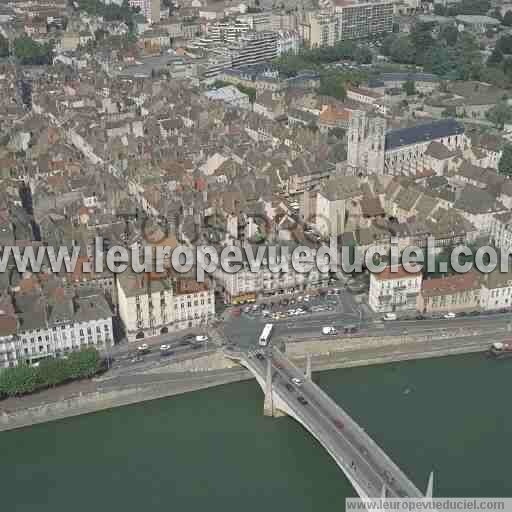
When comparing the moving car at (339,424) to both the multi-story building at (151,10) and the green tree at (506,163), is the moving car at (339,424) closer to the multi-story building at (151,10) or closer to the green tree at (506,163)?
the green tree at (506,163)

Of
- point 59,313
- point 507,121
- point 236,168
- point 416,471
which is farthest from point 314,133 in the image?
point 416,471

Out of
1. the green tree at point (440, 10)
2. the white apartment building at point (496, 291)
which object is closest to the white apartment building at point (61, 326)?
the white apartment building at point (496, 291)

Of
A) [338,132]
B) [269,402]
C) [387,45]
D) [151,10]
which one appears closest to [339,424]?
[269,402]

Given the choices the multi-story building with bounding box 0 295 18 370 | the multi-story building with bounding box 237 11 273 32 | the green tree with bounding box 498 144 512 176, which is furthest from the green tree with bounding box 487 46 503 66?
the multi-story building with bounding box 0 295 18 370

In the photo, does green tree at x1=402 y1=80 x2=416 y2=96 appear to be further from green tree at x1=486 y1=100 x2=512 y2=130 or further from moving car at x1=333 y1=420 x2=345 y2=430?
moving car at x1=333 y1=420 x2=345 y2=430

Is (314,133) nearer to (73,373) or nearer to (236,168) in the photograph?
(236,168)

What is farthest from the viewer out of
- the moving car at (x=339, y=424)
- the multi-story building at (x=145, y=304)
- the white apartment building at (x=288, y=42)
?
the white apartment building at (x=288, y=42)
